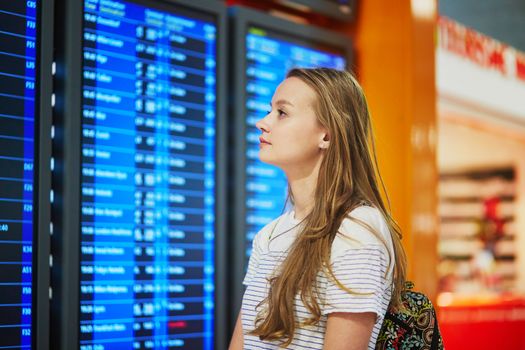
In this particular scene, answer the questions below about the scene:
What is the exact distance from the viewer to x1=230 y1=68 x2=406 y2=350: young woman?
178cm

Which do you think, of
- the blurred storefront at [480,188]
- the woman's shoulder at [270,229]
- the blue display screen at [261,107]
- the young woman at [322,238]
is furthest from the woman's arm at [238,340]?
the blurred storefront at [480,188]

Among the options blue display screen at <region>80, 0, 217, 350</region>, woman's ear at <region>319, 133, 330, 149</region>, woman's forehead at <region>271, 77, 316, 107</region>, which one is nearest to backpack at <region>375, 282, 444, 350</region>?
woman's ear at <region>319, 133, 330, 149</region>

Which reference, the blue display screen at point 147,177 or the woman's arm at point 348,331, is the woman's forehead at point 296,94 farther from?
the blue display screen at point 147,177

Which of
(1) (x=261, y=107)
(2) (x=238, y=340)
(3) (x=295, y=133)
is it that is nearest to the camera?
(3) (x=295, y=133)

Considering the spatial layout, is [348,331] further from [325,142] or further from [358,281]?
[325,142]

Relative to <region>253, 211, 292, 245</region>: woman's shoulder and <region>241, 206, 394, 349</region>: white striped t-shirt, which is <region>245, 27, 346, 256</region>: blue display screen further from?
<region>241, 206, 394, 349</region>: white striped t-shirt

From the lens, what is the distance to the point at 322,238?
1.87 meters

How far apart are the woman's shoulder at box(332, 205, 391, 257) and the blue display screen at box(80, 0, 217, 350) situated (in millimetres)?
1043

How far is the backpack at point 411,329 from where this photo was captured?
6.07ft

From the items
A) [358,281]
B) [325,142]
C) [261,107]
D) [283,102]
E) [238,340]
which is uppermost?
[261,107]

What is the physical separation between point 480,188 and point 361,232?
10.3m

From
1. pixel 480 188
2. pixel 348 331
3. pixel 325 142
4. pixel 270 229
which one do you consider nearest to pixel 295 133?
pixel 325 142

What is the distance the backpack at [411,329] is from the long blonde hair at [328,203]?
0.13 ft

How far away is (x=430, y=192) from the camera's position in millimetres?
3475
